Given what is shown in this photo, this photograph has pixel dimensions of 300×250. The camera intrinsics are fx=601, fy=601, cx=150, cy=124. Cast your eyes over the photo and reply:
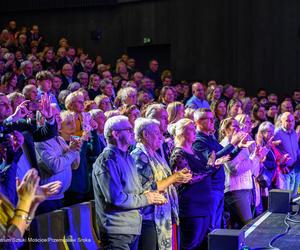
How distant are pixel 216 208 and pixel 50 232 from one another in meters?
1.90

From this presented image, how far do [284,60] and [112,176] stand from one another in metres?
9.56

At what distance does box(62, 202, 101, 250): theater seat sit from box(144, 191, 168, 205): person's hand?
28.0 inches

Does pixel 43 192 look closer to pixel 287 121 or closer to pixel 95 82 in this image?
pixel 287 121

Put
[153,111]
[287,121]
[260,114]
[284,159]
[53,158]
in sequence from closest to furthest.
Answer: [53,158]
[153,111]
[284,159]
[287,121]
[260,114]

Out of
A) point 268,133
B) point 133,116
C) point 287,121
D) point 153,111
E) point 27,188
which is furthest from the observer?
point 287,121

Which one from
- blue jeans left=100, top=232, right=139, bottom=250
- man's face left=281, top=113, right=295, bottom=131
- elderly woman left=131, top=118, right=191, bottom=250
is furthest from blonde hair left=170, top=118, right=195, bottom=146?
man's face left=281, top=113, right=295, bottom=131

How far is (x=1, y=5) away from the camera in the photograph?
15.6 m

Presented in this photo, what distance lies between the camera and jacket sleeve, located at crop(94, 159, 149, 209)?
164 inches

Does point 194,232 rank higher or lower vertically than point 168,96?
lower

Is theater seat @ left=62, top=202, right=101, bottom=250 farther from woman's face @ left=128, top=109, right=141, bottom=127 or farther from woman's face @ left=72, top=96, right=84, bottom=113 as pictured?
woman's face @ left=128, top=109, right=141, bottom=127

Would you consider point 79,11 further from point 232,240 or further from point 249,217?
point 232,240

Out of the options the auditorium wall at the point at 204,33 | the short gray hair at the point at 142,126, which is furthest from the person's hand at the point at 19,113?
the auditorium wall at the point at 204,33

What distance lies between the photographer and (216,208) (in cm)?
571

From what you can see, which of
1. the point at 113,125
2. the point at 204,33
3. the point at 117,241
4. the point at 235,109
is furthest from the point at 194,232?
the point at 204,33
